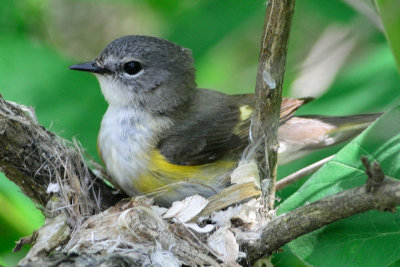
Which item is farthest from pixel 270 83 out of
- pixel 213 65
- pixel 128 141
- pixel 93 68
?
pixel 213 65

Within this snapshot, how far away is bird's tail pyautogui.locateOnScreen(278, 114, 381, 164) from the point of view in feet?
11.6

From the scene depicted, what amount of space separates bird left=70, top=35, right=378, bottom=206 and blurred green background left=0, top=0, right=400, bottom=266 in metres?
0.24

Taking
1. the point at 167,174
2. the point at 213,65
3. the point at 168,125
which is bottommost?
the point at 167,174

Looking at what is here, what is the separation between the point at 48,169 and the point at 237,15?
61.4 inches

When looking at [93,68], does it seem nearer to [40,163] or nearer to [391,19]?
[40,163]

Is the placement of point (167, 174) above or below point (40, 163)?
below

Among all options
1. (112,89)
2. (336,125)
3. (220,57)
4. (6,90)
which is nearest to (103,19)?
(220,57)

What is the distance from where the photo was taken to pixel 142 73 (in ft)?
11.0

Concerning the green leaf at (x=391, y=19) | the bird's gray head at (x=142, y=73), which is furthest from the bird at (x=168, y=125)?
the green leaf at (x=391, y=19)

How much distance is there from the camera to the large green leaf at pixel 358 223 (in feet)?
7.25

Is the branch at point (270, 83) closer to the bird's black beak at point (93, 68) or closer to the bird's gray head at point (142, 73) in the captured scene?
the bird's gray head at point (142, 73)

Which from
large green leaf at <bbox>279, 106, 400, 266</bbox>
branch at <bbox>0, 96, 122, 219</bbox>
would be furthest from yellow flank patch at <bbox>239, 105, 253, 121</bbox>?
large green leaf at <bbox>279, 106, 400, 266</bbox>

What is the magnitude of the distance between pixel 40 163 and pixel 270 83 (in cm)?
115

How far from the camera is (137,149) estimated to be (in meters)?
3.14
